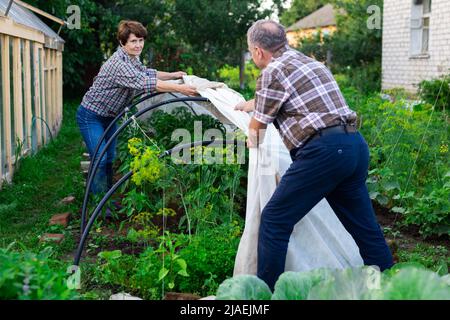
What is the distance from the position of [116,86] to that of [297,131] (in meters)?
2.57

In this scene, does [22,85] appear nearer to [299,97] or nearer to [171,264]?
[171,264]

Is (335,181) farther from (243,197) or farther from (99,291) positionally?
(243,197)

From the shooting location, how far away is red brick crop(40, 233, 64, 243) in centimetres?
528

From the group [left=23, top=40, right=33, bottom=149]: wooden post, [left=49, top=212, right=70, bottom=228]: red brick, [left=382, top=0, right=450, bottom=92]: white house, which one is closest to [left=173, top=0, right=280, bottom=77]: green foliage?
[left=382, top=0, right=450, bottom=92]: white house

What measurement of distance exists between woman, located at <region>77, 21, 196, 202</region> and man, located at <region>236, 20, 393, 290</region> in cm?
159

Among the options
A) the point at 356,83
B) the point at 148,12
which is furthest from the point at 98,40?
the point at 356,83

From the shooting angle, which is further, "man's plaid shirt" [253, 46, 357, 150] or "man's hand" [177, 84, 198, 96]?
"man's hand" [177, 84, 198, 96]

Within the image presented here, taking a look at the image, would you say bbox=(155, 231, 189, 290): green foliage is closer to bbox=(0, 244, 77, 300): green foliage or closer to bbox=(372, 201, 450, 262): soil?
bbox=(0, 244, 77, 300): green foliage

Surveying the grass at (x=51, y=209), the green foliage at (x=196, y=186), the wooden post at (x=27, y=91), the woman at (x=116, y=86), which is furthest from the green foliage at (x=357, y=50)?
the green foliage at (x=196, y=186)

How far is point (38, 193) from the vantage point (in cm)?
730

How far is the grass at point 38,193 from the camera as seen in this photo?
18.7ft

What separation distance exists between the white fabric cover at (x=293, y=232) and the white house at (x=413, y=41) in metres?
11.3

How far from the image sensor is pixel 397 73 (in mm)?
17891
